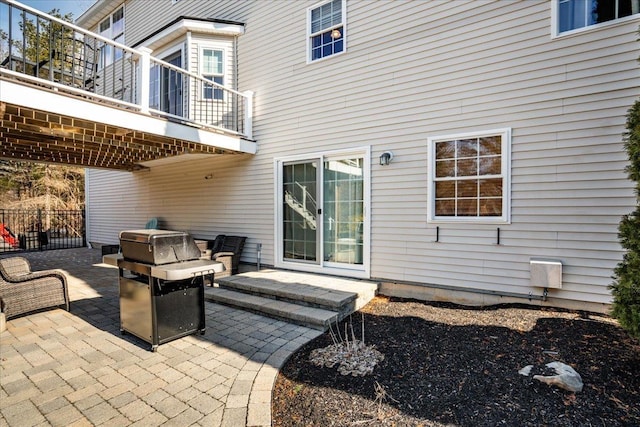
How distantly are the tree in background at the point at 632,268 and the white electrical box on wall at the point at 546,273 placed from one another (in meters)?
1.03

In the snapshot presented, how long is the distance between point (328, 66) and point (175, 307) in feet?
15.9

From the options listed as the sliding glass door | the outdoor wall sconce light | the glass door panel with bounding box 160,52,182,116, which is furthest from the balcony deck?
the outdoor wall sconce light

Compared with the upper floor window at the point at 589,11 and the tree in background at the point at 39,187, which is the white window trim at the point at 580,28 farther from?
the tree in background at the point at 39,187

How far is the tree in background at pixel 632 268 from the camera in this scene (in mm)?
2795

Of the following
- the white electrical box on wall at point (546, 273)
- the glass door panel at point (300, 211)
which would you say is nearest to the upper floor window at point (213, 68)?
the glass door panel at point (300, 211)

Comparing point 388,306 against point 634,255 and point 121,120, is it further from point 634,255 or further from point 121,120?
point 121,120

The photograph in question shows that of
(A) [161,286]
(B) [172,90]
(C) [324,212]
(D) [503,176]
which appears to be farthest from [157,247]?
(B) [172,90]

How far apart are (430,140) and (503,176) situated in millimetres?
1161

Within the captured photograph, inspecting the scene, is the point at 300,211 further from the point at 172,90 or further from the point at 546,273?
the point at 172,90

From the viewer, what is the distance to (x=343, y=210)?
590 cm

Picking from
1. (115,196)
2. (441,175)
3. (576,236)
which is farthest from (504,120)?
(115,196)

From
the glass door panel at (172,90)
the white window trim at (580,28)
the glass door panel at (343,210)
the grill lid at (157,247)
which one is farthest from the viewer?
the glass door panel at (172,90)

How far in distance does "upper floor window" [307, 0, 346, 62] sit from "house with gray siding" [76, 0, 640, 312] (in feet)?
0.09

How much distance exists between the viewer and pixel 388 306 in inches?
188
